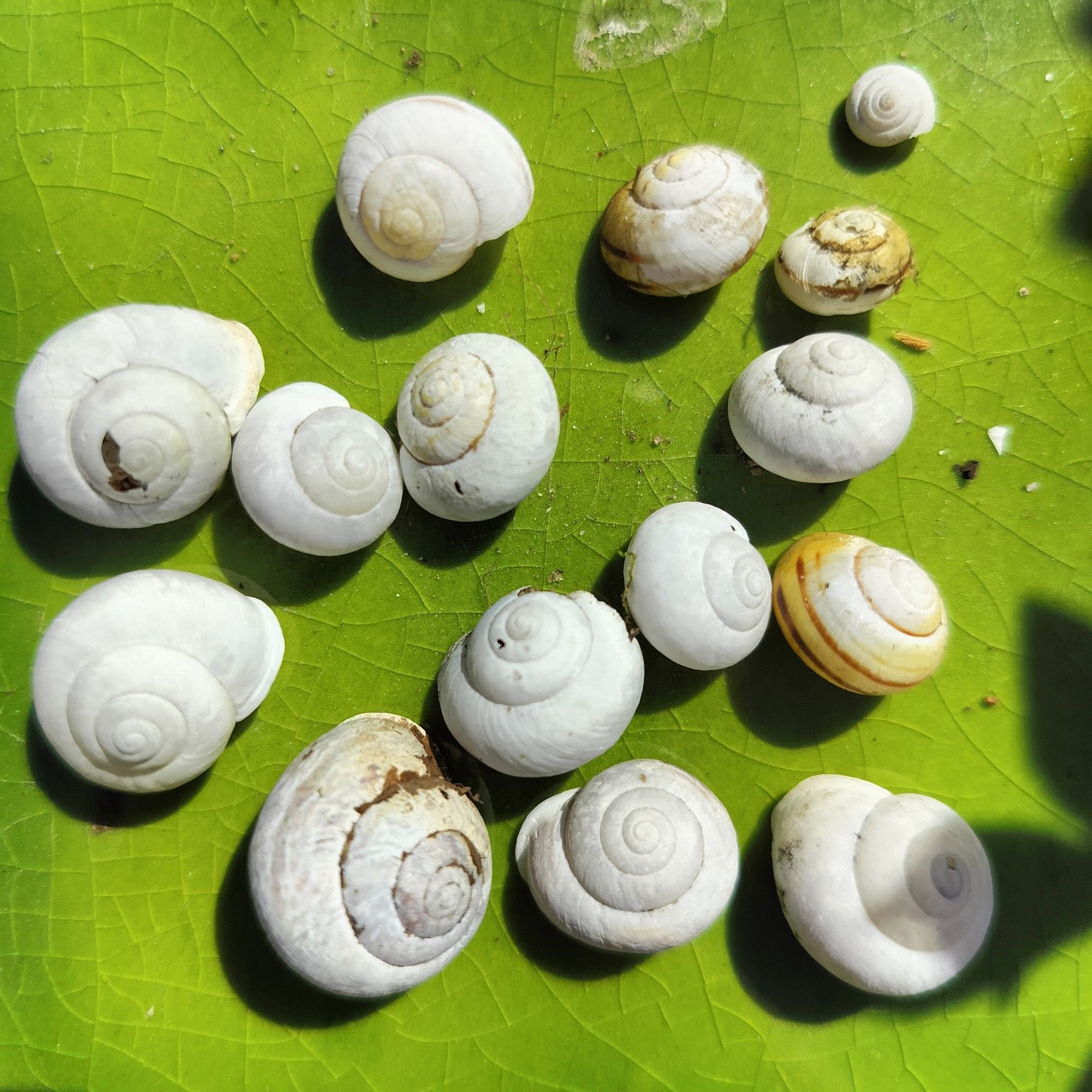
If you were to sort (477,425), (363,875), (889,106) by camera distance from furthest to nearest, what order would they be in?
1. (889,106)
2. (477,425)
3. (363,875)

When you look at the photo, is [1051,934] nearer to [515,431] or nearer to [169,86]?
[515,431]

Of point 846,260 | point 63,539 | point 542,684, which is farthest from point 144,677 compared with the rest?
point 846,260

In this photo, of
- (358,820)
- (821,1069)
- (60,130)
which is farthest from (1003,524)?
(60,130)

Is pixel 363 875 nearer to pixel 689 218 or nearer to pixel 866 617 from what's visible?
pixel 866 617

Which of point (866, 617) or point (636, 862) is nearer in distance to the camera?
point (636, 862)

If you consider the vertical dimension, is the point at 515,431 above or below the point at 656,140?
below

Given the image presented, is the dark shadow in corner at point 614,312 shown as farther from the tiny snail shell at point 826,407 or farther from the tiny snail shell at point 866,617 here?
the tiny snail shell at point 866,617

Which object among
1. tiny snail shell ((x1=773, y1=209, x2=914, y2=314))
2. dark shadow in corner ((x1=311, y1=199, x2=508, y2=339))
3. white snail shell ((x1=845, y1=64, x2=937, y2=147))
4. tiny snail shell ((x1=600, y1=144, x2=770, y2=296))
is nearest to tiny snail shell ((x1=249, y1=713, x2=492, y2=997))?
dark shadow in corner ((x1=311, y1=199, x2=508, y2=339))

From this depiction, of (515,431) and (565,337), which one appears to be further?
(565,337)
